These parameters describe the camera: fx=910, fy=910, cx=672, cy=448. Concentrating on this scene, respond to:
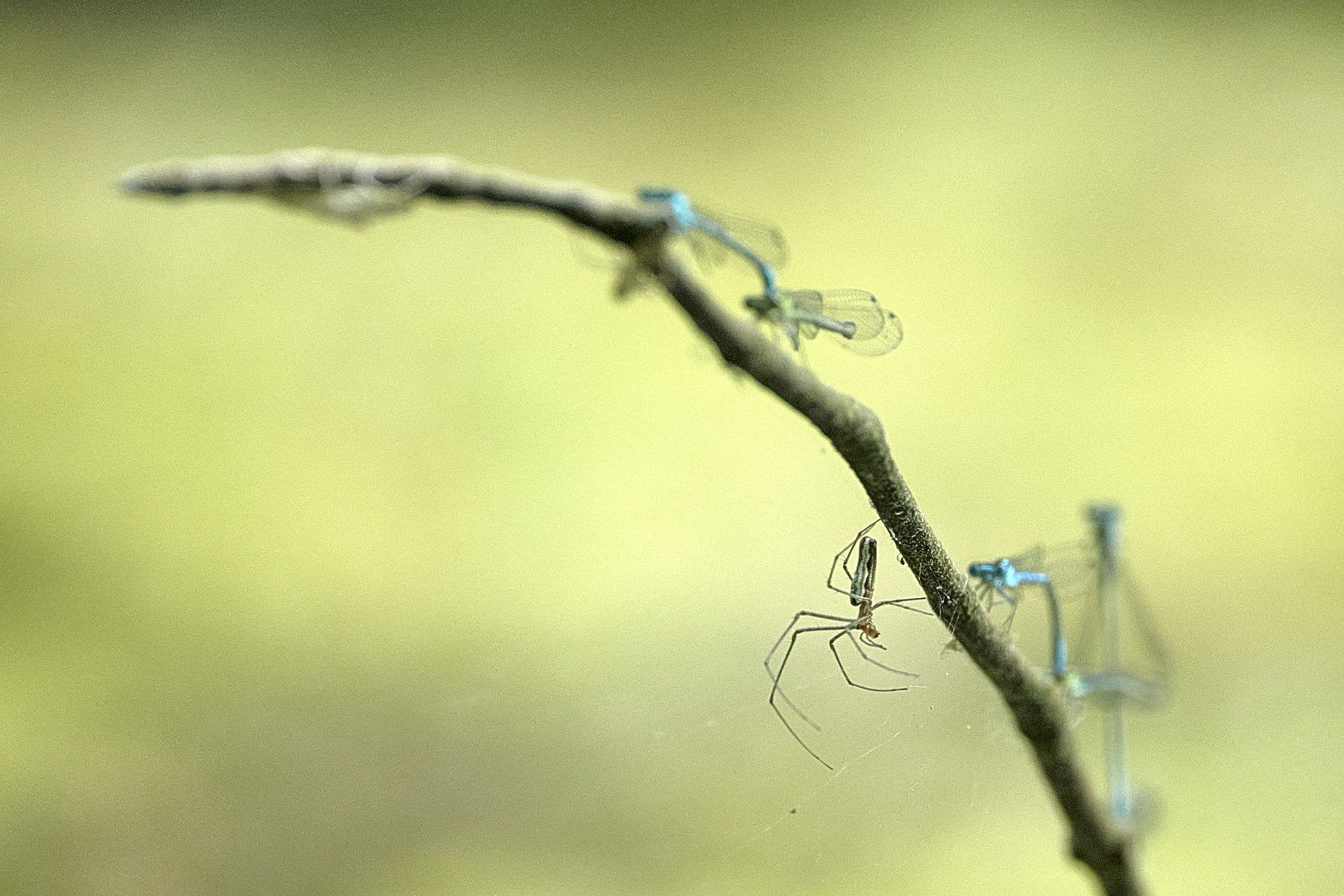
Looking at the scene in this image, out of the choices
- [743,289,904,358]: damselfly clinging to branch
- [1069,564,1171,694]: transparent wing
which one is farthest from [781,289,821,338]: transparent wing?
[1069,564,1171,694]: transparent wing

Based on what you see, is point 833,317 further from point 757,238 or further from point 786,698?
point 786,698

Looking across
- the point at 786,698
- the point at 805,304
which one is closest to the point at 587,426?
the point at 786,698

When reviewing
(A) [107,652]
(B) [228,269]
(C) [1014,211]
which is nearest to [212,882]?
(A) [107,652]

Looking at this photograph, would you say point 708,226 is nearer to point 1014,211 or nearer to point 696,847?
point 696,847

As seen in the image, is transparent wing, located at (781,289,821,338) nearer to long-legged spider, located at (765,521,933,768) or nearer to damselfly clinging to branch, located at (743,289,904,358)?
damselfly clinging to branch, located at (743,289,904,358)

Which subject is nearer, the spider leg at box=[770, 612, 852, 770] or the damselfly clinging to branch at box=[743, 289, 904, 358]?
the damselfly clinging to branch at box=[743, 289, 904, 358]

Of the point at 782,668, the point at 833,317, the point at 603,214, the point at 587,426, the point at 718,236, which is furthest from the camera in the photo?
the point at 587,426

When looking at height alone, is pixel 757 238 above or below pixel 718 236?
above
